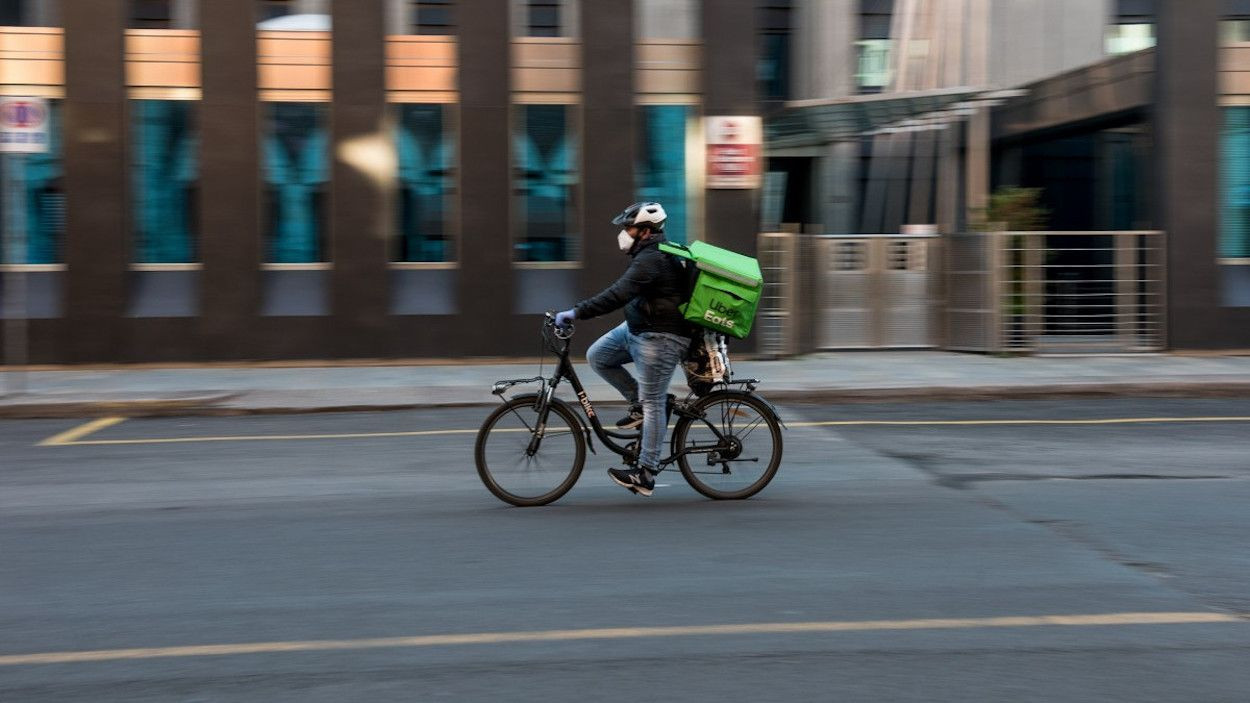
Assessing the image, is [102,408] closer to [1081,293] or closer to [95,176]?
[95,176]

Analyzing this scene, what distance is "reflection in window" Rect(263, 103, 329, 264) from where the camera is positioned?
17203 millimetres

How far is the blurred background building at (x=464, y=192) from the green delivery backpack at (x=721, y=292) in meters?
10.0

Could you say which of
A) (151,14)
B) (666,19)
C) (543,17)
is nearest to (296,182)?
(151,14)

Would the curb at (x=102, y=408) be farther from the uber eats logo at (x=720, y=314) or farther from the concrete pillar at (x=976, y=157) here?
the concrete pillar at (x=976, y=157)

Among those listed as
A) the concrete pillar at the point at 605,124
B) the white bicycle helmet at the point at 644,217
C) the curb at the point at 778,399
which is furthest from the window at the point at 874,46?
the white bicycle helmet at the point at 644,217

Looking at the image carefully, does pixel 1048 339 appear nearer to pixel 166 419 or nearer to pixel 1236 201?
pixel 1236 201

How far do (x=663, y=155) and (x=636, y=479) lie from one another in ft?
34.0

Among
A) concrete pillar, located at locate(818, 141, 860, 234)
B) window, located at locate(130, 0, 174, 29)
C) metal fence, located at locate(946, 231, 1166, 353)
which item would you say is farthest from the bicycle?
concrete pillar, located at locate(818, 141, 860, 234)

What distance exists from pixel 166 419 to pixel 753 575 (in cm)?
834

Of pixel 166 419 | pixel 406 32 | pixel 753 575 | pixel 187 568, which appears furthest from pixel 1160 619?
pixel 406 32

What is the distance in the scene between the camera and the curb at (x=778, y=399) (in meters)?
12.9

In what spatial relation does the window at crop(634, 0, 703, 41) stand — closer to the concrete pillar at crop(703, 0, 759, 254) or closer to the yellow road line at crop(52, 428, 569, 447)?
the concrete pillar at crop(703, 0, 759, 254)

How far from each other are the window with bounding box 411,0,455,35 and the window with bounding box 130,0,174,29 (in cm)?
318

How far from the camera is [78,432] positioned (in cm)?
1173
